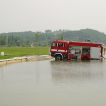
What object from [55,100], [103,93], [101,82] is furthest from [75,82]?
[55,100]

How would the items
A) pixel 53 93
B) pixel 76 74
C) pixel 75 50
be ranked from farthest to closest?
1. pixel 75 50
2. pixel 76 74
3. pixel 53 93

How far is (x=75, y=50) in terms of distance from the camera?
43.6 m

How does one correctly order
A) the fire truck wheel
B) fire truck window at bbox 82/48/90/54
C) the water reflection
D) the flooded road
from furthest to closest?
fire truck window at bbox 82/48/90/54 < the fire truck wheel < the water reflection < the flooded road

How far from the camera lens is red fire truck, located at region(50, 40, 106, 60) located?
42.5 m

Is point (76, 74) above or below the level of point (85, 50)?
below

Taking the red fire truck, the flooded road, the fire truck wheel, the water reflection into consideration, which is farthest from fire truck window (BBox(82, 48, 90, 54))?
Answer: the flooded road

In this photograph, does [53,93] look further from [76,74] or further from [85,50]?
[85,50]

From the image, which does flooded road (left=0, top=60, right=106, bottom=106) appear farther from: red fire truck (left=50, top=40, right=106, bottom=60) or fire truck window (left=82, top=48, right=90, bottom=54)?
fire truck window (left=82, top=48, right=90, bottom=54)

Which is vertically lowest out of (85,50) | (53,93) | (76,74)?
(76,74)

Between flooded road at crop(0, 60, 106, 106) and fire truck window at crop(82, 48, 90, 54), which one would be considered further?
fire truck window at crop(82, 48, 90, 54)

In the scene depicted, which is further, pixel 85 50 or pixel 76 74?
pixel 85 50

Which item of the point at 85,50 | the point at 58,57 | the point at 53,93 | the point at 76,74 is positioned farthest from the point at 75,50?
the point at 53,93

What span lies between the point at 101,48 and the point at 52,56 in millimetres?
6239

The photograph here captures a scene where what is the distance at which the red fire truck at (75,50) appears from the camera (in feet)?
140
